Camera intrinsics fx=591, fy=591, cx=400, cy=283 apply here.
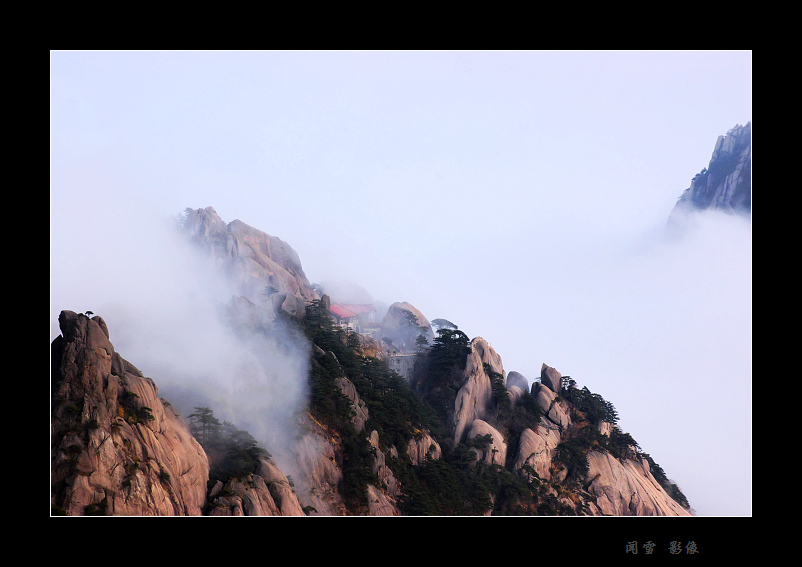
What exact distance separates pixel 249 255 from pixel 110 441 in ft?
77.7

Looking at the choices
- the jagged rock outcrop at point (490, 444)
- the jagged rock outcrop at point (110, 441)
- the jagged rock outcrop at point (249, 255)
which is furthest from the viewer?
the jagged rock outcrop at point (249, 255)

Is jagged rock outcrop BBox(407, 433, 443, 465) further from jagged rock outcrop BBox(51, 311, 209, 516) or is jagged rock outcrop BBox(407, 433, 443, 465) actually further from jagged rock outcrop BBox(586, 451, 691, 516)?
jagged rock outcrop BBox(51, 311, 209, 516)

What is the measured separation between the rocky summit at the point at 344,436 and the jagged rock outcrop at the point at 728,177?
38.4 m

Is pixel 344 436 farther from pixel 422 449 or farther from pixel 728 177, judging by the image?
pixel 728 177

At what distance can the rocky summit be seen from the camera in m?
15.4

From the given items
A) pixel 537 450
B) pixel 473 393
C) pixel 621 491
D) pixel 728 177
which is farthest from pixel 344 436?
pixel 728 177

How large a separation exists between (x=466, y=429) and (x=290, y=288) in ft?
52.0

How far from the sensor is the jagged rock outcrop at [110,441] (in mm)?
14398

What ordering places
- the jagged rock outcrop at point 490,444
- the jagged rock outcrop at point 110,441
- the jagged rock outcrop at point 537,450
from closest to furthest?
the jagged rock outcrop at point 110,441 → the jagged rock outcrop at point 490,444 → the jagged rock outcrop at point 537,450

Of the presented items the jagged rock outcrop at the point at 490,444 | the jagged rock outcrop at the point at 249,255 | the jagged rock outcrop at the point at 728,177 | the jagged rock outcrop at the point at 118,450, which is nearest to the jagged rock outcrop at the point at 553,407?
the jagged rock outcrop at the point at 490,444

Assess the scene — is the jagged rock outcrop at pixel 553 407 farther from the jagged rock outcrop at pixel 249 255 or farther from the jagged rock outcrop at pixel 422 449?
the jagged rock outcrop at pixel 249 255

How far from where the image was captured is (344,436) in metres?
23.9

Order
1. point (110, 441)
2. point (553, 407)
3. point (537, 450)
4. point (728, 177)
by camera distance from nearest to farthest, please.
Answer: point (110, 441) → point (537, 450) → point (553, 407) → point (728, 177)

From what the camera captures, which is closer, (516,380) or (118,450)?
(118,450)
